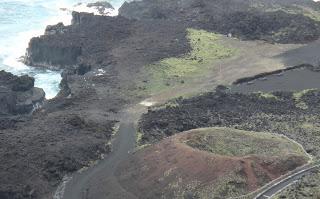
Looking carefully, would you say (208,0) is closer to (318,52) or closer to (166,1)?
(166,1)

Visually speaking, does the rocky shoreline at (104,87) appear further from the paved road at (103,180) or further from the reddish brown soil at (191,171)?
the reddish brown soil at (191,171)

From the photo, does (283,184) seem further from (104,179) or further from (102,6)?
(102,6)

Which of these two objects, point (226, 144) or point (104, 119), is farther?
point (104, 119)

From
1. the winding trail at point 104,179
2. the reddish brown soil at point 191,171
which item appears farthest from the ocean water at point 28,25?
the reddish brown soil at point 191,171

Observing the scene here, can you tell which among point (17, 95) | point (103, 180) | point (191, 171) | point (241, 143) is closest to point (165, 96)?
point (17, 95)

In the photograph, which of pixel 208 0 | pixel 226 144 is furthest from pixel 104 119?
pixel 208 0

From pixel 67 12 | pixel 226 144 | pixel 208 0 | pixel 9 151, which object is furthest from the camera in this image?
pixel 67 12
